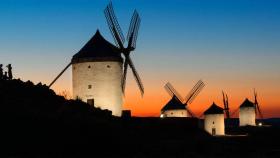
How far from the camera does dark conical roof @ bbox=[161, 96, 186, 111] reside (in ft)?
202

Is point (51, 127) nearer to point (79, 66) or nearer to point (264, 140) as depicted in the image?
→ point (79, 66)

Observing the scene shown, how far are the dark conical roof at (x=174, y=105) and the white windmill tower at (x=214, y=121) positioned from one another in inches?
145

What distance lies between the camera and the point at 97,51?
38.2 meters

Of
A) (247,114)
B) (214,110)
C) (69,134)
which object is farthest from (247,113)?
(69,134)

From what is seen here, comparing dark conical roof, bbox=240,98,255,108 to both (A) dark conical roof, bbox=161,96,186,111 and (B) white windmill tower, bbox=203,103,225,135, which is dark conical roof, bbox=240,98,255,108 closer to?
(B) white windmill tower, bbox=203,103,225,135

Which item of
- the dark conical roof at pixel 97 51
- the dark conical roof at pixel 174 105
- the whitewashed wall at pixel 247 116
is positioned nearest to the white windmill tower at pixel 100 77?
the dark conical roof at pixel 97 51

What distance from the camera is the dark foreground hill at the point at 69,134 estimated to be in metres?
23.8

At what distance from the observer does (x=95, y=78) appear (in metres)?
37.0

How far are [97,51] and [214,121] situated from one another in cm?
2788

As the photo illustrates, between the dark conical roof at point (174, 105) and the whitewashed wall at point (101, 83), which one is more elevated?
the whitewashed wall at point (101, 83)

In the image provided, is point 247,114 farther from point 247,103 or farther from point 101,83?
point 101,83

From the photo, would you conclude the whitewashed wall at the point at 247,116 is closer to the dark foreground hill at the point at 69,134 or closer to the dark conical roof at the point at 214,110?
the dark conical roof at the point at 214,110

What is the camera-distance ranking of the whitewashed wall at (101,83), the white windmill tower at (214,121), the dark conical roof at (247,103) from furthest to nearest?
1. the dark conical roof at (247,103)
2. the white windmill tower at (214,121)
3. the whitewashed wall at (101,83)

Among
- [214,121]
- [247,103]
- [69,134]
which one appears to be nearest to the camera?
[69,134]
